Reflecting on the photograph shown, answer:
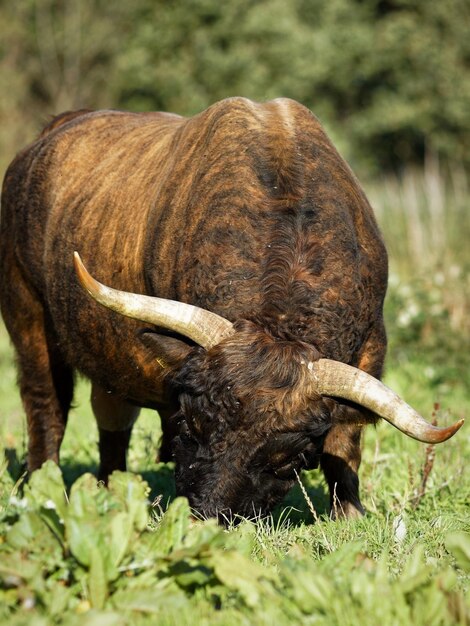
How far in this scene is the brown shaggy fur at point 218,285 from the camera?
429cm

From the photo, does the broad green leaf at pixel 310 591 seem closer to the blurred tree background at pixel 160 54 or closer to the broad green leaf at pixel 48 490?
the broad green leaf at pixel 48 490

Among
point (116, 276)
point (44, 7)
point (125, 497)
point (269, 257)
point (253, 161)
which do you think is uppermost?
point (44, 7)

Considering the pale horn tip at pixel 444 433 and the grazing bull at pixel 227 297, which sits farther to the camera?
the grazing bull at pixel 227 297

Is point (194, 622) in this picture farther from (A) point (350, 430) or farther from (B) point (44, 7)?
(B) point (44, 7)

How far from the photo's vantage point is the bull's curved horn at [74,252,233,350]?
441cm

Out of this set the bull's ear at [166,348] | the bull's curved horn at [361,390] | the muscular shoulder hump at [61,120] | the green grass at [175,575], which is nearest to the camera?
the green grass at [175,575]

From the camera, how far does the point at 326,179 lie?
4941mm

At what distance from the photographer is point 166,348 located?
459 cm

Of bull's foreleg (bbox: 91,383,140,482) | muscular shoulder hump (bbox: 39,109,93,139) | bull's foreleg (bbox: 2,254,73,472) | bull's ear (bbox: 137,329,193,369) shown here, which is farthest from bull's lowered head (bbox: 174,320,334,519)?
muscular shoulder hump (bbox: 39,109,93,139)

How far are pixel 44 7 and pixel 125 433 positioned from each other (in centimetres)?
2714

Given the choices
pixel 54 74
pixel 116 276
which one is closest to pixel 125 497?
pixel 116 276

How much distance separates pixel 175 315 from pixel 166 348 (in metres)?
0.22

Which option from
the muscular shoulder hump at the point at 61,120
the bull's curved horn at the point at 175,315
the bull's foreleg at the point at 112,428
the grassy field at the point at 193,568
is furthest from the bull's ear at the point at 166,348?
the muscular shoulder hump at the point at 61,120

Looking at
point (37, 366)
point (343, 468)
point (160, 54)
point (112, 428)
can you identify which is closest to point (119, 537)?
point (343, 468)
